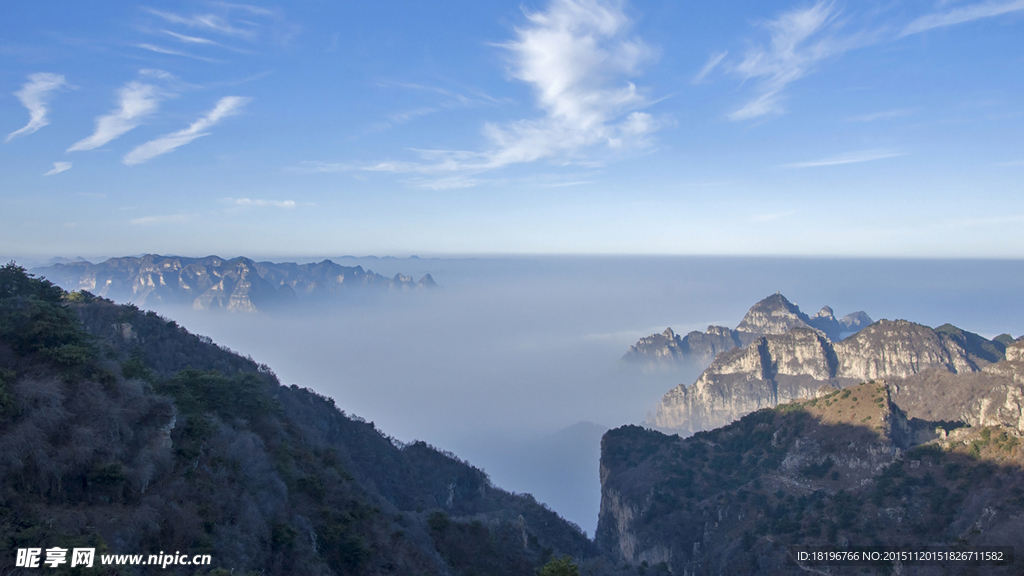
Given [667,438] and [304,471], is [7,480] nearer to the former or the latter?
[304,471]

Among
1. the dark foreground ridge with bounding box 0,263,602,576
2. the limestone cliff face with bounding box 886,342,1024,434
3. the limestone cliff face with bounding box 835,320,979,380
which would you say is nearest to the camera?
the dark foreground ridge with bounding box 0,263,602,576

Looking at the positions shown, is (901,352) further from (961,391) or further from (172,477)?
(172,477)

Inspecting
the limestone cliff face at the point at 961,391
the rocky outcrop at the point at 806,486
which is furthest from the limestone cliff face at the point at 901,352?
the rocky outcrop at the point at 806,486

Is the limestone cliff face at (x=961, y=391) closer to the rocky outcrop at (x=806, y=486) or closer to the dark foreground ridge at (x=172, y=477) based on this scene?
the rocky outcrop at (x=806, y=486)

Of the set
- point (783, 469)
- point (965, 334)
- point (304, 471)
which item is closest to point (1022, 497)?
point (783, 469)

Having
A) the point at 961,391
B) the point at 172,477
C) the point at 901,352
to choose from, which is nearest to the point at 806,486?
the point at 172,477

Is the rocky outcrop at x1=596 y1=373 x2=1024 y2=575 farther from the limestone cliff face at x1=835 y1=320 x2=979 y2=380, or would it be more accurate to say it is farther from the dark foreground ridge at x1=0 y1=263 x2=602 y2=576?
the limestone cliff face at x1=835 y1=320 x2=979 y2=380

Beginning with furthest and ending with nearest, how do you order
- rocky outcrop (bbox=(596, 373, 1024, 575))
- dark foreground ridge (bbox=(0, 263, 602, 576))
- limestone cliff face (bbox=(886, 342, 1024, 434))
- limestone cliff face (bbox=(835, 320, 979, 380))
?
limestone cliff face (bbox=(835, 320, 979, 380)) < limestone cliff face (bbox=(886, 342, 1024, 434)) < rocky outcrop (bbox=(596, 373, 1024, 575)) < dark foreground ridge (bbox=(0, 263, 602, 576))

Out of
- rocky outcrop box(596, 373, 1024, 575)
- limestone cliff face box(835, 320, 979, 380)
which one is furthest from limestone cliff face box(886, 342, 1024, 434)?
limestone cliff face box(835, 320, 979, 380)
